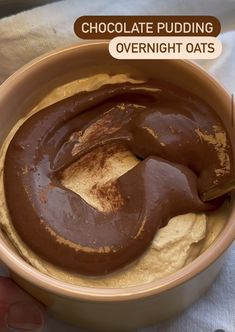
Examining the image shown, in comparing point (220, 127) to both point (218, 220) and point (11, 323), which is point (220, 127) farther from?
point (11, 323)

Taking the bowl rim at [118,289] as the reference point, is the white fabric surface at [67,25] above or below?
above

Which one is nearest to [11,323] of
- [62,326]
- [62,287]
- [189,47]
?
[62,326]

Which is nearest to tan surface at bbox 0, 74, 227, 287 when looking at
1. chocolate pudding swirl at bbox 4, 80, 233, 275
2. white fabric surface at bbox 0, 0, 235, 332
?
chocolate pudding swirl at bbox 4, 80, 233, 275

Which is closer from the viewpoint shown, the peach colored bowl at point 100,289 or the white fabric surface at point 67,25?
the peach colored bowl at point 100,289

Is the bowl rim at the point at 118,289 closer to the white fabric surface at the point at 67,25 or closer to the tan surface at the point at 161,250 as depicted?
the tan surface at the point at 161,250

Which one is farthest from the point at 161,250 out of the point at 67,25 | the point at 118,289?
the point at 67,25

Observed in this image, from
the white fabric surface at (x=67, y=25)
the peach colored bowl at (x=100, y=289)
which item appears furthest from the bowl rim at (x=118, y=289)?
the white fabric surface at (x=67, y=25)
